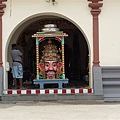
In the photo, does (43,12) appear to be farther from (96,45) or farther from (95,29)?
(96,45)

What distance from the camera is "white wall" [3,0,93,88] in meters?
9.78

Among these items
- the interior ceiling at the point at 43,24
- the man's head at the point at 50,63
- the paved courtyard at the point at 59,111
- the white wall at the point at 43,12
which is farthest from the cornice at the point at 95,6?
the paved courtyard at the point at 59,111

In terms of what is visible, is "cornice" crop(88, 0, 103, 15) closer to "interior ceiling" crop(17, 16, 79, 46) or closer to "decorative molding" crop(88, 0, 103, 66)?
"decorative molding" crop(88, 0, 103, 66)

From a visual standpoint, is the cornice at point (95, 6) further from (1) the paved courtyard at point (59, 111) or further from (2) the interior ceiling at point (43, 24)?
(1) the paved courtyard at point (59, 111)

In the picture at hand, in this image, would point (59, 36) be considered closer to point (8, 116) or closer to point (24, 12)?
point (24, 12)

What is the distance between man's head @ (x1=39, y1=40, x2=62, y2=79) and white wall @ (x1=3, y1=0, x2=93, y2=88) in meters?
1.25

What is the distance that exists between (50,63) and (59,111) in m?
2.77

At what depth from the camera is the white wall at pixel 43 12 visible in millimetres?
9781

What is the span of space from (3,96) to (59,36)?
2.60 m

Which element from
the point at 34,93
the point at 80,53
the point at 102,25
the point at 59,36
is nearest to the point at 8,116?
the point at 34,93

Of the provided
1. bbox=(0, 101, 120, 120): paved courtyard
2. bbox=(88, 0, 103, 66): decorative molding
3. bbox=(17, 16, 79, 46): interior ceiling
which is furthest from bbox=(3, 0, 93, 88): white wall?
bbox=(17, 16, 79, 46): interior ceiling

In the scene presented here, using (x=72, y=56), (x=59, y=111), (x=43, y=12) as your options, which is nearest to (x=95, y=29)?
(x=43, y=12)

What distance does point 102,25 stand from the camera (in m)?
9.85

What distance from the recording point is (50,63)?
10180 millimetres
